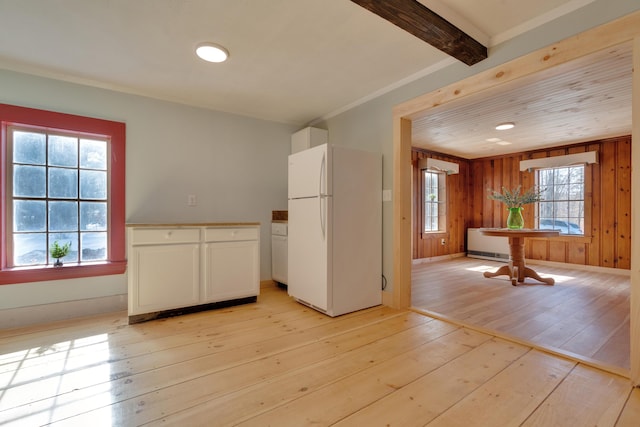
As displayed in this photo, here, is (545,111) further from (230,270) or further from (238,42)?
(230,270)

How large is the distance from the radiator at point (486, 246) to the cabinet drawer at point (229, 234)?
15.0ft

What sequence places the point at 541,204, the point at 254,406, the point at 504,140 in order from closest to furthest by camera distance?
the point at 254,406 → the point at 504,140 → the point at 541,204

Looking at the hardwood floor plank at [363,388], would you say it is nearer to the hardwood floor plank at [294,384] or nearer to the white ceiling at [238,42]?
the hardwood floor plank at [294,384]

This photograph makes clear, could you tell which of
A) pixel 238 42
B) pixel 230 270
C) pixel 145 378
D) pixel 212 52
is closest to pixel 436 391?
pixel 145 378

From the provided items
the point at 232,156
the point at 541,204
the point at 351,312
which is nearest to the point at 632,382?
the point at 351,312

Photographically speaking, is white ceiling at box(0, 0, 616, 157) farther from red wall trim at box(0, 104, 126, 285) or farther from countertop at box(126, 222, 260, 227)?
countertop at box(126, 222, 260, 227)

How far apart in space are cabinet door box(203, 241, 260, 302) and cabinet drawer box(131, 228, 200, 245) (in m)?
0.16

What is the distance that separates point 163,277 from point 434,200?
17.0 feet

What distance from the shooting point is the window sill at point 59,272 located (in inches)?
96.1

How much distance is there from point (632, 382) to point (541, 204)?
16.2 ft

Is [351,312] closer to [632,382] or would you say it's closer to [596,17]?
[632,382]

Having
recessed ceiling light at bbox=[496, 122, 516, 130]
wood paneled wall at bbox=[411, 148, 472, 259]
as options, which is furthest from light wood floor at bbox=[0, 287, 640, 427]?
wood paneled wall at bbox=[411, 148, 472, 259]

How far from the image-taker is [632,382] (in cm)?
158

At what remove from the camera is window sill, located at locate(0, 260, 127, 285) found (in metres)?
2.44
